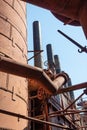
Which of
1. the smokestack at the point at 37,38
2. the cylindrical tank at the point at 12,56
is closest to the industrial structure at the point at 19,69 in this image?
the cylindrical tank at the point at 12,56

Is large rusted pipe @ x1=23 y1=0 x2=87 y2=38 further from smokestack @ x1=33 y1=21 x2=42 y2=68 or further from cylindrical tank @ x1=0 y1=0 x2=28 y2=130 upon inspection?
smokestack @ x1=33 y1=21 x2=42 y2=68

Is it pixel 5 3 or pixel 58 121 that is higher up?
pixel 5 3

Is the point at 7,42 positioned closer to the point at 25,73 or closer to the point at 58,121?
the point at 25,73

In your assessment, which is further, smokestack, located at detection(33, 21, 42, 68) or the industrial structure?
smokestack, located at detection(33, 21, 42, 68)

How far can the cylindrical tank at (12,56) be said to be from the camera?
5586 mm

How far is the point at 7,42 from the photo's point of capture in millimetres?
6434

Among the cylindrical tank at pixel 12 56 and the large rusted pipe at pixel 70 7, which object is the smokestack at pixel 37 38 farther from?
the large rusted pipe at pixel 70 7

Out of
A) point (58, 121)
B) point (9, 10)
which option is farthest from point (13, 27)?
point (58, 121)

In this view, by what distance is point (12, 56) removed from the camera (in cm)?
647

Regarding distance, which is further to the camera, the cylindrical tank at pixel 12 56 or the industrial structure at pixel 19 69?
the cylindrical tank at pixel 12 56

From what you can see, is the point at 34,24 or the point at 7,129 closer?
the point at 7,129

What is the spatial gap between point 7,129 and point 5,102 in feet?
2.30

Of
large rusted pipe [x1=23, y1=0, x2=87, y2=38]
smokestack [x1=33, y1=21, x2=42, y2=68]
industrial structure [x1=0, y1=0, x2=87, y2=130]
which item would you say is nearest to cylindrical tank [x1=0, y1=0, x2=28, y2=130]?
industrial structure [x1=0, y1=0, x2=87, y2=130]

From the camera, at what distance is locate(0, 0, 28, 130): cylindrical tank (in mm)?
5586
